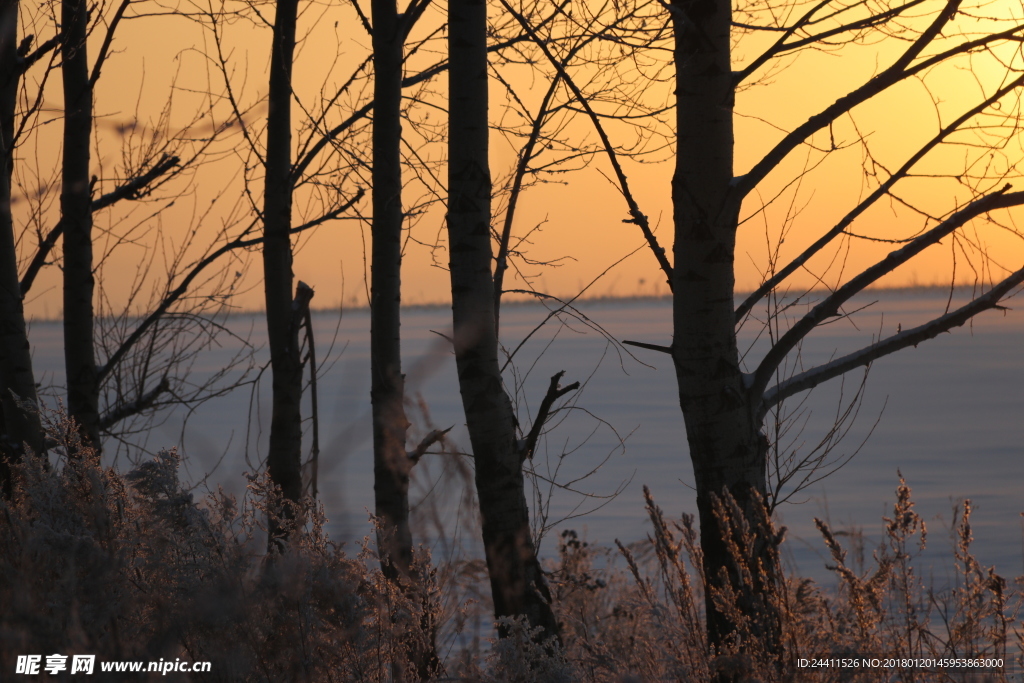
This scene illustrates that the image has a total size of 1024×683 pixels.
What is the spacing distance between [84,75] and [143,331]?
165 centimetres

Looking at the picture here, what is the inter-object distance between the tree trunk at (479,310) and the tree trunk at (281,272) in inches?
89.8

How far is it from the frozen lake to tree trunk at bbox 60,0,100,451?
0.70 metres

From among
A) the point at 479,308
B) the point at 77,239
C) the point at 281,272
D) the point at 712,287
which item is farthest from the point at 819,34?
the point at 77,239

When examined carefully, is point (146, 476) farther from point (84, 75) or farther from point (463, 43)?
point (84, 75)

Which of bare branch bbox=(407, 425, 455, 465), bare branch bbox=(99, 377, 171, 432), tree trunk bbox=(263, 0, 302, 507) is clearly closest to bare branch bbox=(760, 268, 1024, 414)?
bare branch bbox=(407, 425, 455, 465)

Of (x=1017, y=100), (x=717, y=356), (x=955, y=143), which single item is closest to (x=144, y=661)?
(x=717, y=356)

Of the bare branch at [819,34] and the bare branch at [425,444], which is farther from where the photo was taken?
the bare branch at [425,444]

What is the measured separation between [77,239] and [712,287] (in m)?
3.97

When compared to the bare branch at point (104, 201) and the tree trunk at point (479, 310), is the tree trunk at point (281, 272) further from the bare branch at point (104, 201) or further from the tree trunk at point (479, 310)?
→ the tree trunk at point (479, 310)

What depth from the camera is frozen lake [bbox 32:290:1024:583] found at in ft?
9.20

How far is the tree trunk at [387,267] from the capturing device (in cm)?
434

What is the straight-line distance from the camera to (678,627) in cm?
276

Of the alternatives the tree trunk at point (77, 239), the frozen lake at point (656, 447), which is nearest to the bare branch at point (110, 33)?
the tree trunk at point (77, 239)

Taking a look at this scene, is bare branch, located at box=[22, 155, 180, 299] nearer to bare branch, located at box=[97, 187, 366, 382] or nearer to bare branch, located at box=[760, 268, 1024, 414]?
bare branch, located at box=[97, 187, 366, 382]
